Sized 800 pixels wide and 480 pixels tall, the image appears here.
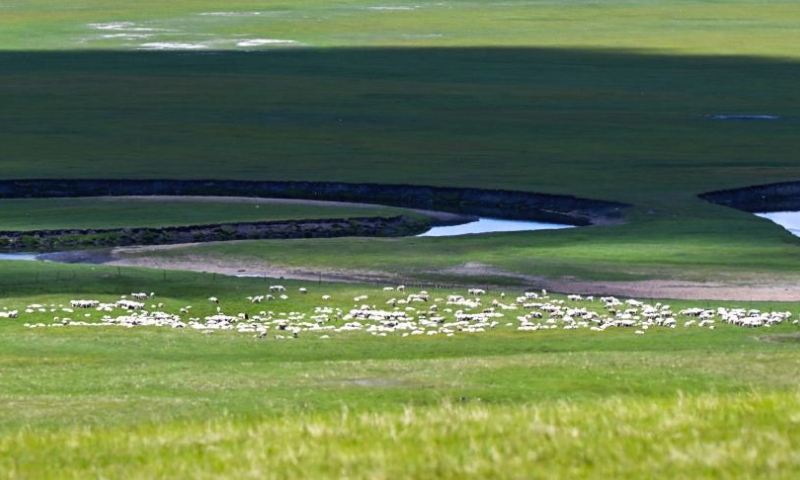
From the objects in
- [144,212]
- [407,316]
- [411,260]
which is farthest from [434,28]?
[407,316]

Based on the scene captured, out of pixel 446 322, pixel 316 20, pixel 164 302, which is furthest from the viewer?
pixel 316 20

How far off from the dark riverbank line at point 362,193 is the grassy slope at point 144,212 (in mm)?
3182

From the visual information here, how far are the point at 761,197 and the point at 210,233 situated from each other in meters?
22.4

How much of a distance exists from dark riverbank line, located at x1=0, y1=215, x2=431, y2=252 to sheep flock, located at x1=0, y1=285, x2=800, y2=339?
12.5 meters

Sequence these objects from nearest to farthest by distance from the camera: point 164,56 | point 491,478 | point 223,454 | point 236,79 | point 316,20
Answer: point 491,478 → point 223,454 → point 236,79 → point 164,56 → point 316,20

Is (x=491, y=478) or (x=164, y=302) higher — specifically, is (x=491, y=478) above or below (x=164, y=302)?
above

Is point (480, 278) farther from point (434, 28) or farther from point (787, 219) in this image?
point (434, 28)

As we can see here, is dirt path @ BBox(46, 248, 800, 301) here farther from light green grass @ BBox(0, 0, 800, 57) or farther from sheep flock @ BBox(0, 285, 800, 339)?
light green grass @ BBox(0, 0, 800, 57)

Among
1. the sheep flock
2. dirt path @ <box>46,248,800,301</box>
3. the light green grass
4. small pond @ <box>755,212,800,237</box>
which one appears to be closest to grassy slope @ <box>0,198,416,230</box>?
dirt path @ <box>46,248,800,301</box>

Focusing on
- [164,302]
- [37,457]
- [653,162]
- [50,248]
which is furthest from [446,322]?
[653,162]

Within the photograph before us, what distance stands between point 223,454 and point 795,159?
64.0 metres

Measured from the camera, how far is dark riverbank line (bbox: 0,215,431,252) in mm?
52000

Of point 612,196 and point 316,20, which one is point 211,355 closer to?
point 612,196

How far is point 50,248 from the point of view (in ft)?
169
